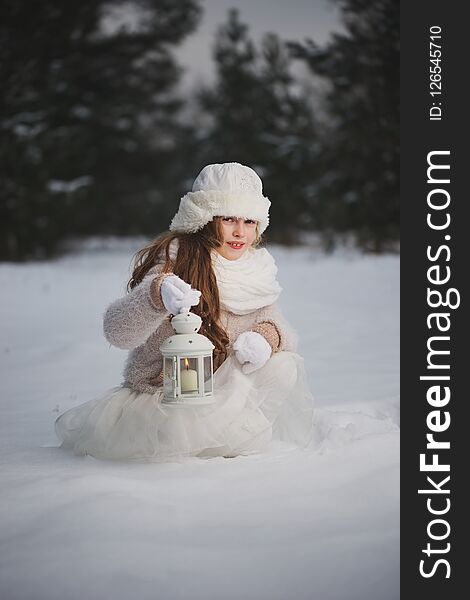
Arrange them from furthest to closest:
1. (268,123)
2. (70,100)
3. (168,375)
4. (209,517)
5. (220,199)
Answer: (268,123), (70,100), (220,199), (168,375), (209,517)

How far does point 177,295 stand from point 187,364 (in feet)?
0.78

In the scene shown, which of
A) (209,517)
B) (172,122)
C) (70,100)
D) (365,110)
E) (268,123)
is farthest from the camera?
(172,122)

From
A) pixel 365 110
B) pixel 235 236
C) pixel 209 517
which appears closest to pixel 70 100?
pixel 365 110

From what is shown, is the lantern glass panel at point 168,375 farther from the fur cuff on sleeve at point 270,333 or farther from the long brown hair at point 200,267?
the fur cuff on sleeve at point 270,333

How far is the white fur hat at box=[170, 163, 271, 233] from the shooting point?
2.84 m

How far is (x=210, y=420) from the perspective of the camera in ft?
8.71

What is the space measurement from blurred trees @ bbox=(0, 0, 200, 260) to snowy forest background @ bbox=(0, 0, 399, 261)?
0.03m

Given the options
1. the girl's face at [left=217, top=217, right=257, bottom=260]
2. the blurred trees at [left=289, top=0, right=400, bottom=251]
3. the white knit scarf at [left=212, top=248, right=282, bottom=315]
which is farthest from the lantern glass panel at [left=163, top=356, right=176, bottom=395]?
the blurred trees at [left=289, top=0, right=400, bottom=251]

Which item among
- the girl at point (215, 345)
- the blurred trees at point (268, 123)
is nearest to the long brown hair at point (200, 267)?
the girl at point (215, 345)

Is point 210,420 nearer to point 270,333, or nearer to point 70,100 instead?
point 270,333

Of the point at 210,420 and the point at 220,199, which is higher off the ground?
the point at 220,199

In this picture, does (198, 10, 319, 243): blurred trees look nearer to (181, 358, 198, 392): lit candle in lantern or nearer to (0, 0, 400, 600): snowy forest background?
(0, 0, 400, 600): snowy forest background

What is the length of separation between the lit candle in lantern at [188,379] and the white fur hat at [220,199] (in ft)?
1.79

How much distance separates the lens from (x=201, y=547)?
6.35ft
